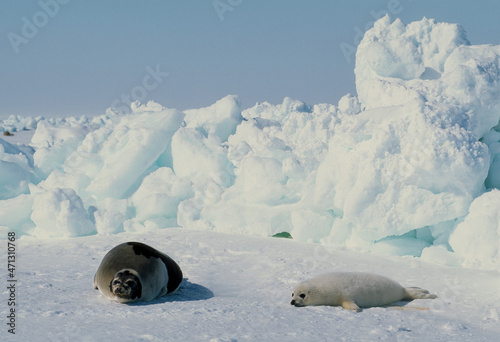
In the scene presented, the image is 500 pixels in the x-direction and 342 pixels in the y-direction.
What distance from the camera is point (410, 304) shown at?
365cm

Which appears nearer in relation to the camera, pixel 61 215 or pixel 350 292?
pixel 350 292

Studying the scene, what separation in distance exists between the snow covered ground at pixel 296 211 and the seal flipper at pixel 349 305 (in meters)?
0.08

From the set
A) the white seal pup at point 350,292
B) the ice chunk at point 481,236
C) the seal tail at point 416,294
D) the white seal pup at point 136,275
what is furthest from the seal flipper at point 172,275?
the ice chunk at point 481,236

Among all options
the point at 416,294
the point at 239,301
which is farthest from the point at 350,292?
the point at 239,301

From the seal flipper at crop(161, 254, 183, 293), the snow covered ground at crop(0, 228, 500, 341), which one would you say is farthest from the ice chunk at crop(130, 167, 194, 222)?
the seal flipper at crop(161, 254, 183, 293)

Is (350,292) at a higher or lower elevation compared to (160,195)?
lower

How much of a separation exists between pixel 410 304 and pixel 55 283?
104 inches

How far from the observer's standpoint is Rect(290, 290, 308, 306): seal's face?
3.53 metres

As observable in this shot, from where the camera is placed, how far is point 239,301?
3.46 m

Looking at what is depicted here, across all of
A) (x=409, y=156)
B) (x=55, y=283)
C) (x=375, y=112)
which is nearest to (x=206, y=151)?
(x=375, y=112)

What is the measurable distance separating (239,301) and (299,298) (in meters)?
0.42

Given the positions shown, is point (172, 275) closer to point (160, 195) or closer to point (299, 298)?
point (299, 298)

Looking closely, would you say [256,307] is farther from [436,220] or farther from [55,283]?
[436,220]

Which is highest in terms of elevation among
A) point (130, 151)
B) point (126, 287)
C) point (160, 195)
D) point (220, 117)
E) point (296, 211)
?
point (220, 117)
